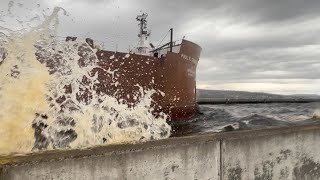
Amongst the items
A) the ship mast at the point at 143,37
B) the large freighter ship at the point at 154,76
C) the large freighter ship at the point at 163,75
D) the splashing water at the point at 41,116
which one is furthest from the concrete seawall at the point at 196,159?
the ship mast at the point at 143,37

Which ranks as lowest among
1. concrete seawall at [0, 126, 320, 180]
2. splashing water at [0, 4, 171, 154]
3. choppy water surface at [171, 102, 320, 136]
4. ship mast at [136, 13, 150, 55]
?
choppy water surface at [171, 102, 320, 136]

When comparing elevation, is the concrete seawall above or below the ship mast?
below

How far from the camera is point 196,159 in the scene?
2.93m

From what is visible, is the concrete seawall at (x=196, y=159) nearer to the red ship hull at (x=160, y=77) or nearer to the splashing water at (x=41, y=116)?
the splashing water at (x=41, y=116)

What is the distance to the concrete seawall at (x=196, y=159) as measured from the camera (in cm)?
224

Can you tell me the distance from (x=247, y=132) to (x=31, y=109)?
6.62 feet

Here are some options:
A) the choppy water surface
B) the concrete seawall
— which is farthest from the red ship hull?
the concrete seawall

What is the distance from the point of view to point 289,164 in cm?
366

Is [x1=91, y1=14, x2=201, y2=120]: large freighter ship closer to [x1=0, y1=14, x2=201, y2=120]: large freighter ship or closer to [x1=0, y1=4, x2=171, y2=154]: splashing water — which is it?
[x1=0, y1=14, x2=201, y2=120]: large freighter ship

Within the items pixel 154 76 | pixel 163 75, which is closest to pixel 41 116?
pixel 154 76

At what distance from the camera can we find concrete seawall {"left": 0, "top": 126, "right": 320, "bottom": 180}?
224 centimetres

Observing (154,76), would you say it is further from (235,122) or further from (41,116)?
(41,116)

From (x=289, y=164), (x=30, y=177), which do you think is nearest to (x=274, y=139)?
(x=289, y=164)

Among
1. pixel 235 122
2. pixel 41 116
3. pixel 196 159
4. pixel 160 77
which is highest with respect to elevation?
pixel 160 77
